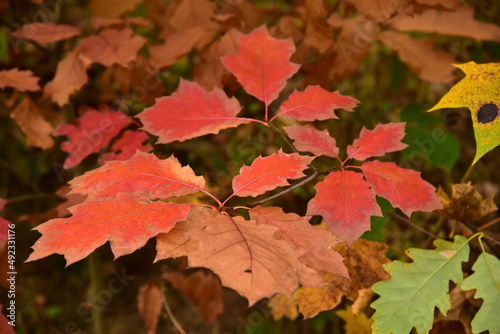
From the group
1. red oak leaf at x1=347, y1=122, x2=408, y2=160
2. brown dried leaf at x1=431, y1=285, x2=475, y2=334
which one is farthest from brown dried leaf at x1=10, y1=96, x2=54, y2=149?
brown dried leaf at x1=431, y1=285, x2=475, y2=334

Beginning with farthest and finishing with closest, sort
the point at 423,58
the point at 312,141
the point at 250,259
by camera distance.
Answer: the point at 423,58, the point at 312,141, the point at 250,259

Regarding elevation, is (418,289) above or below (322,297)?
above

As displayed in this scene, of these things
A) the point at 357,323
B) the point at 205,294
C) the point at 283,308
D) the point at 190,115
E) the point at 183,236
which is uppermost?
the point at 190,115

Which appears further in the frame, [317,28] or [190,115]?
[317,28]

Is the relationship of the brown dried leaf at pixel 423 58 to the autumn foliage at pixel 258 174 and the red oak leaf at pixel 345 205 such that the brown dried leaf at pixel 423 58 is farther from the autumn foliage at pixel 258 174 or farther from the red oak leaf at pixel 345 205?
the red oak leaf at pixel 345 205

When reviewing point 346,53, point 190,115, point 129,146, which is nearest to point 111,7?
point 129,146

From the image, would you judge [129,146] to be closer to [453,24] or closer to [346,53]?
[346,53]
